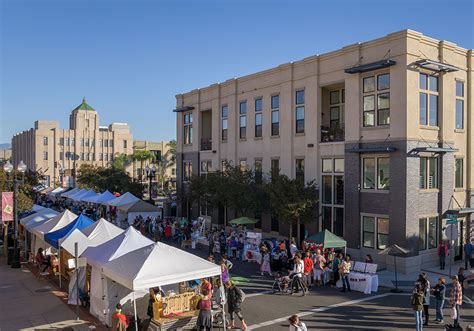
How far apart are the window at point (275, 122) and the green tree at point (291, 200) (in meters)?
5.63

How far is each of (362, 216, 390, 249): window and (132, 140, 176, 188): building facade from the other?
68.6 m

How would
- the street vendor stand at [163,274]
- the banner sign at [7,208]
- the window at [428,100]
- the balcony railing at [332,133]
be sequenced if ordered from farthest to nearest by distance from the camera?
the balcony railing at [332,133] < the window at [428,100] < the banner sign at [7,208] < the street vendor stand at [163,274]

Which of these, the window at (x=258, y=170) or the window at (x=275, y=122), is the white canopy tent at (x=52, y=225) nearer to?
the window at (x=258, y=170)

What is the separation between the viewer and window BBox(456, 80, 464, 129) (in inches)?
1041

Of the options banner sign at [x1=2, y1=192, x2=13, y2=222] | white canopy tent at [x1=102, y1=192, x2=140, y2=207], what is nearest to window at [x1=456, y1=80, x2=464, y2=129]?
white canopy tent at [x1=102, y1=192, x2=140, y2=207]

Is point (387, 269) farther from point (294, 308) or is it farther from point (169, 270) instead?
point (169, 270)

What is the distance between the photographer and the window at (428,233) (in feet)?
78.8

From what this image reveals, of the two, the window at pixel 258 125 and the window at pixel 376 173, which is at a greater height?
the window at pixel 258 125

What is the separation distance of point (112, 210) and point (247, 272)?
23.3m

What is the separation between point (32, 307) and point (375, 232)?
662 inches

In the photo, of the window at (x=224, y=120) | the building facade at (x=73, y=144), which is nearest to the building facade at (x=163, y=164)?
the building facade at (x=73, y=144)

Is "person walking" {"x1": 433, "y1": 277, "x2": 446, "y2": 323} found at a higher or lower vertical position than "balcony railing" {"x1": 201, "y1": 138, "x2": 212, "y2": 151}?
lower

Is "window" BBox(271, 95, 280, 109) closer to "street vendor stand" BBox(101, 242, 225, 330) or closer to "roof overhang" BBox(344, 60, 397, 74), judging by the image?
"roof overhang" BBox(344, 60, 397, 74)

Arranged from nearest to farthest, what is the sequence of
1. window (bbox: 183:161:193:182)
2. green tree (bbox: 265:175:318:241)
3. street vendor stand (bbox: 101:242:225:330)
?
street vendor stand (bbox: 101:242:225:330) → green tree (bbox: 265:175:318:241) → window (bbox: 183:161:193:182)
